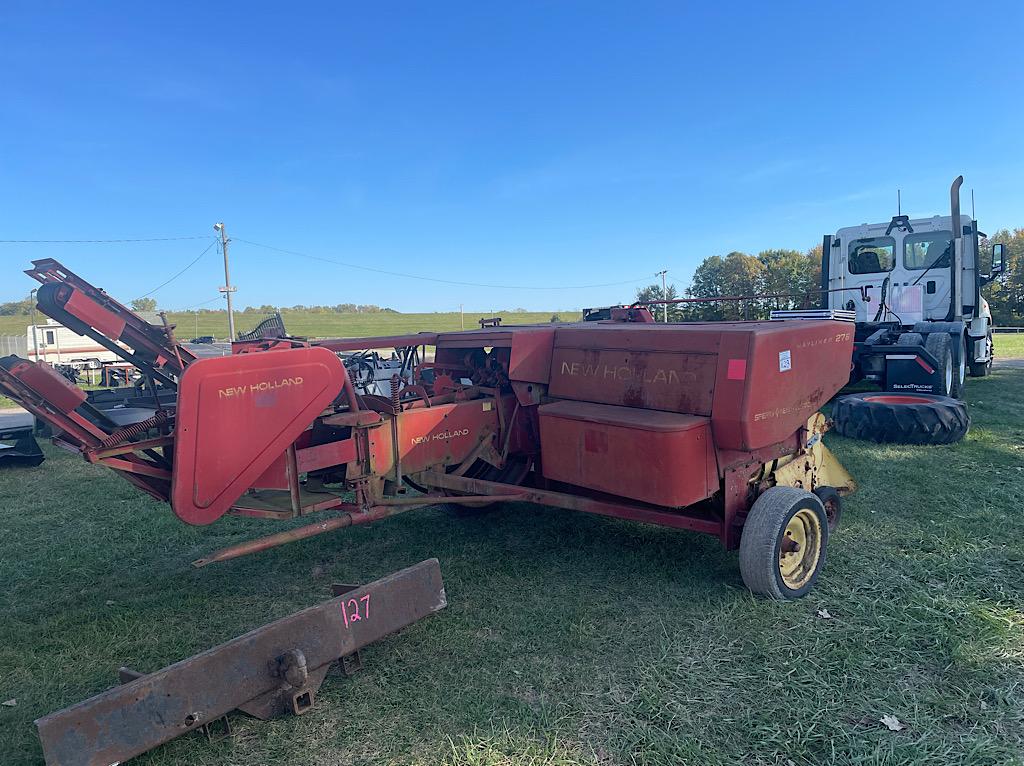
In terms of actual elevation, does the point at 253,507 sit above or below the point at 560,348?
below

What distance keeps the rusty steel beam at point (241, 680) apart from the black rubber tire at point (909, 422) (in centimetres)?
601

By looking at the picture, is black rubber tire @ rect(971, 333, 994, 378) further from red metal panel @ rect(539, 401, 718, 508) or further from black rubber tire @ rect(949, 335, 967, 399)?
red metal panel @ rect(539, 401, 718, 508)

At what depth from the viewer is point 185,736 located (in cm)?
263

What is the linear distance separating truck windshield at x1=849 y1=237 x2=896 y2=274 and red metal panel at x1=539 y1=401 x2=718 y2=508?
349 inches

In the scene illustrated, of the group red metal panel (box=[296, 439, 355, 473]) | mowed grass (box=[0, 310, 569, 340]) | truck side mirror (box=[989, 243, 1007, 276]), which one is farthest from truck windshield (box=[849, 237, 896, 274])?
mowed grass (box=[0, 310, 569, 340])

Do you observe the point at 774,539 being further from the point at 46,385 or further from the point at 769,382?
the point at 46,385

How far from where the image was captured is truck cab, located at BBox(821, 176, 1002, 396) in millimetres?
8742

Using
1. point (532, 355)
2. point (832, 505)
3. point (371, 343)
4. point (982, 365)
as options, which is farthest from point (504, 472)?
point (982, 365)

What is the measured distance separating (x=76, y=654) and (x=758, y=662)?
3.30m

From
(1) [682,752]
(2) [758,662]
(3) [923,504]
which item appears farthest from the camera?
(3) [923,504]

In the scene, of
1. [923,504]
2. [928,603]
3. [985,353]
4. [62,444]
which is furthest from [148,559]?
[985,353]

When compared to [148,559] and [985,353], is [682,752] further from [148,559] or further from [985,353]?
[985,353]

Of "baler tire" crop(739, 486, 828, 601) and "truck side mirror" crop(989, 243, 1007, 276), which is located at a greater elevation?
"truck side mirror" crop(989, 243, 1007, 276)

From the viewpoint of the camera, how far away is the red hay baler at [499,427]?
2961 millimetres
